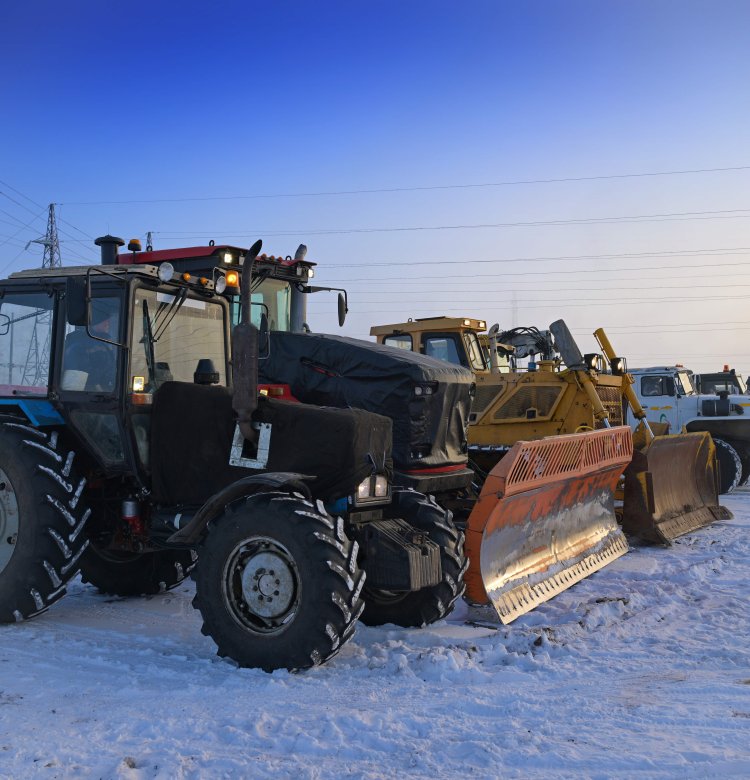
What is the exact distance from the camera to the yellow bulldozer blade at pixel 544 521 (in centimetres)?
583

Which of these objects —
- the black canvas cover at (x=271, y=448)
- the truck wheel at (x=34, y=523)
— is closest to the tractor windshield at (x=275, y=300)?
the black canvas cover at (x=271, y=448)

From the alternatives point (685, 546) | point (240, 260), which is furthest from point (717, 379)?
point (240, 260)

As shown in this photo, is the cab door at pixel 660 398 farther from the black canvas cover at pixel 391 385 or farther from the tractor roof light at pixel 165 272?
the tractor roof light at pixel 165 272

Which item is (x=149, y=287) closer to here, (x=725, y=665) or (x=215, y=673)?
(x=215, y=673)

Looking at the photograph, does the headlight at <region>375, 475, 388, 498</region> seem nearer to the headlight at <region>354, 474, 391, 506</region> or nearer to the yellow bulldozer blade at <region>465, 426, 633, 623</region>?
the headlight at <region>354, 474, 391, 506</region>

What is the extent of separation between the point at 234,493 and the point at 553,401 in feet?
23.3

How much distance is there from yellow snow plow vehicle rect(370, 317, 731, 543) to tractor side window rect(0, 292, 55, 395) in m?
5.82

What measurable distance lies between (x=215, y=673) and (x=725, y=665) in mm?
2914

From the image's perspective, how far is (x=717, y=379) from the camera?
18.9 meters

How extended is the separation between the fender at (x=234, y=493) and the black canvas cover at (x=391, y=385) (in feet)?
6.64

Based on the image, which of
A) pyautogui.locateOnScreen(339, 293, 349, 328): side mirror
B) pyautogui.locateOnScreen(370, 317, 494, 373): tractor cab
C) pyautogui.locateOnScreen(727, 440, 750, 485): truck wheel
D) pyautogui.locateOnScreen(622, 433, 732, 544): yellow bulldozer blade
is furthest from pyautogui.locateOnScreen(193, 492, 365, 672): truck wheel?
pyautogui.locateOnScreen(727, 440, 750, 485): truck wheel

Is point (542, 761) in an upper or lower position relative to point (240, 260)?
lower

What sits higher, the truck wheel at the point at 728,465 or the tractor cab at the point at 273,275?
the tractor cab at the point at 273,275

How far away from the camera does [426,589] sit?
5.48m
